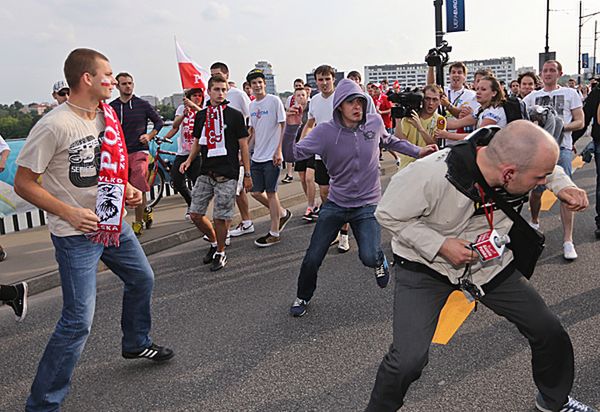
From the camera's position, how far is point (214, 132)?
5848 mm

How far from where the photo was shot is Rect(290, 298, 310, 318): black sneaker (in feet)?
14.6

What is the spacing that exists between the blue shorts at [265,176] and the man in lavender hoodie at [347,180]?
7.85 feet

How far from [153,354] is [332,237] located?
5.43ft

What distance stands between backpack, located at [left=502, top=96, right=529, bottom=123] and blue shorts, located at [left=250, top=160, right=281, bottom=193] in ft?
9.07

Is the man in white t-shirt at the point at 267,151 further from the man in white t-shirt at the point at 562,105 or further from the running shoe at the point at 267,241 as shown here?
the man in white t-shirt at the point at 562,105

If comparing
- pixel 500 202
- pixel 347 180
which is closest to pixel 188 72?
pixel 347 180

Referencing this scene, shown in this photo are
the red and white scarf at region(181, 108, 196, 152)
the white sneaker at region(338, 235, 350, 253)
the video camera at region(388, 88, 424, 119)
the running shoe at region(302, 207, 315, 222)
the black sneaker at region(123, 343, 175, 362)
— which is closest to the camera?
the black sneaker at region(123, 343, 175, 362)

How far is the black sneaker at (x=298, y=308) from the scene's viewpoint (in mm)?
4438

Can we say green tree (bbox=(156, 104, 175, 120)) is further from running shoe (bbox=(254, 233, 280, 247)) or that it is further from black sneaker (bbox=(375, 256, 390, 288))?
black sneaker (bbox=(375, 256, 390, 288))

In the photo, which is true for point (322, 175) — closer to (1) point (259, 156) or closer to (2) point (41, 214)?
(1) point (259, 156)

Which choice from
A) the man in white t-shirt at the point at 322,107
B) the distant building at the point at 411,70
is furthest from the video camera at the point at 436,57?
the distant building at the point at 411,70

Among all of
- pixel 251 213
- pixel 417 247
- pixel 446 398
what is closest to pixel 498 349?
pixel 446 398

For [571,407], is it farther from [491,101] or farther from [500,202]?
[491,101]

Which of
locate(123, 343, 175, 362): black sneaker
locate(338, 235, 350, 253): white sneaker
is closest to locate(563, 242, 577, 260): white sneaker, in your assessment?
locate(338, 235, 350, 253): white sneaker
